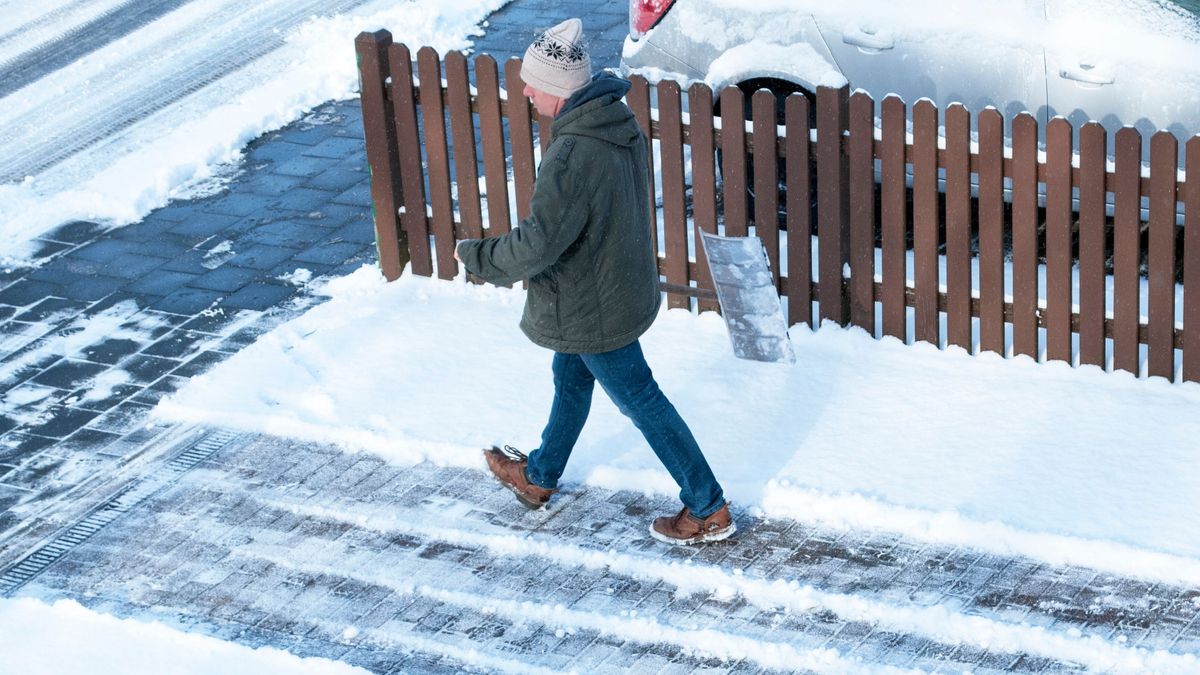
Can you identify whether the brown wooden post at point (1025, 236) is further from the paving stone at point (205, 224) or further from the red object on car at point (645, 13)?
the paving stone at point (205, 224)

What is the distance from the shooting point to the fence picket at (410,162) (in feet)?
24.4

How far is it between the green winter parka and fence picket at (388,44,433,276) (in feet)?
7.63

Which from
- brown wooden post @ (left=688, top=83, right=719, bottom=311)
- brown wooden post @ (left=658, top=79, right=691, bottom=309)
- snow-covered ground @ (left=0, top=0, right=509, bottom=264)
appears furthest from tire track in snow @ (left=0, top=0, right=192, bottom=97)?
brown wooden post @ (left=688, top=83, right=719, bottom=311)

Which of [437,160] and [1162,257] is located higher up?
[437,160]

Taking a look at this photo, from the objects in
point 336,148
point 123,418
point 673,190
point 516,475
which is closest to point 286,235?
point 336,148

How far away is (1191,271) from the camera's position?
6.26 m

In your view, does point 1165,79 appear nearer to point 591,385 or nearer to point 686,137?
point 686,137

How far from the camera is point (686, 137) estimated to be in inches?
276

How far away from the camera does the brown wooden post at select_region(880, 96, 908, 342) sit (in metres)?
6.46

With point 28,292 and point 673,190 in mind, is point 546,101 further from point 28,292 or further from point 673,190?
point 28,292

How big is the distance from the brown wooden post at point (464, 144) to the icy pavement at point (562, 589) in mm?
1791

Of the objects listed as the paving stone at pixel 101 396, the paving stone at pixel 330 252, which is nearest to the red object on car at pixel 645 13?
the paving stone at pixel 330 252

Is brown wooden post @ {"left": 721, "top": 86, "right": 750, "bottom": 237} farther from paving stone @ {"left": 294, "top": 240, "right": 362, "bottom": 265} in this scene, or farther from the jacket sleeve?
paving stone @ {"left": 294, "top": 240, "right": 362, "bottom": 265}

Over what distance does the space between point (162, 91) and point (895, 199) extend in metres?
5.71
